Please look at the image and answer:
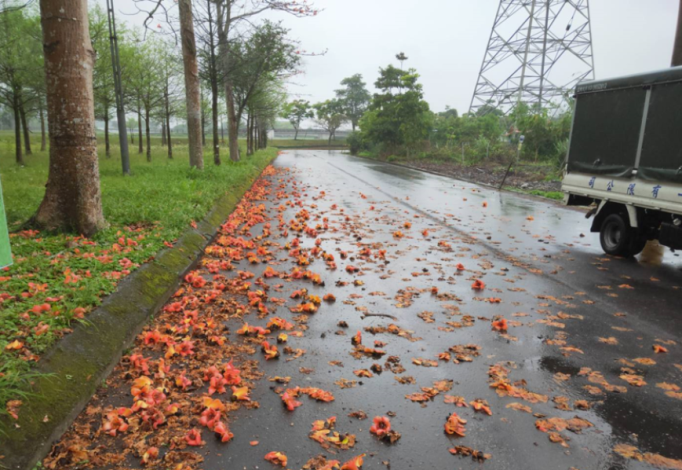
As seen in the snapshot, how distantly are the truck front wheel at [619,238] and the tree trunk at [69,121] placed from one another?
324 inches

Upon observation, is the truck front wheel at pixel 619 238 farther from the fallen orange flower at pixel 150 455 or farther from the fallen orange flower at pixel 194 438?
the fallen orange flower at pixel 150 455

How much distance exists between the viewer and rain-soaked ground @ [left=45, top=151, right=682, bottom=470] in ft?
8.50

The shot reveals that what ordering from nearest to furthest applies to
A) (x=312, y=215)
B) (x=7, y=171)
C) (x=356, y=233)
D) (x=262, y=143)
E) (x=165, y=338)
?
(x=165, y=338) < (x=356, y=233) < (x=312, y=215) < (x=7, y=171) < (x=262, y=143)

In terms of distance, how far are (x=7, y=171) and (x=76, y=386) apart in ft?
55.7

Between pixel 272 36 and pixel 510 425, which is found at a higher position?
pixel 272 36

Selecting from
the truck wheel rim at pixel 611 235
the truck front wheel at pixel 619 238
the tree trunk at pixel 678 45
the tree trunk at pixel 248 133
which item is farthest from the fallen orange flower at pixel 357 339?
the tree trunk at pixel 248 133

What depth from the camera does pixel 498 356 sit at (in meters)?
3.80

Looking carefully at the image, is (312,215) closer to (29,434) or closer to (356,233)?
(356,233)

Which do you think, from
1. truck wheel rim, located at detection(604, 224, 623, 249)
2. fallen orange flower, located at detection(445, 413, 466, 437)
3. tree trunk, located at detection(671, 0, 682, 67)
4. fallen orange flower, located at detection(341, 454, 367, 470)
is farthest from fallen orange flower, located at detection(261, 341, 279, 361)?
tree trunk, located at detection(671, 0, 682, 67)

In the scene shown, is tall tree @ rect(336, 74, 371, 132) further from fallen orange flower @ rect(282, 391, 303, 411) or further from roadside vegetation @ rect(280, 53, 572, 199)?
fallen orange flower @ rect(282, 391, 303, 411)

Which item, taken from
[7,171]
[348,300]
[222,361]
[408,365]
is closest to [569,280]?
[348,300]

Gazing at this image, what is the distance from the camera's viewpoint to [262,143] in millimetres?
52750

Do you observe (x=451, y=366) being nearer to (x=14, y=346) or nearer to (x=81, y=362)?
(x=81, y=362)

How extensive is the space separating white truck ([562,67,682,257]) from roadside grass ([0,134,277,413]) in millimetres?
7263
